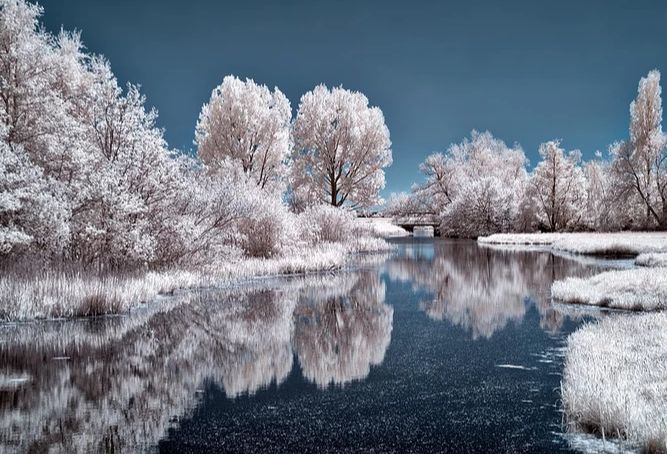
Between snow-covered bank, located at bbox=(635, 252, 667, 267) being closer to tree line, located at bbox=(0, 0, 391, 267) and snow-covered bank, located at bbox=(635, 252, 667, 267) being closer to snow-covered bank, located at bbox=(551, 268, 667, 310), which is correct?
snow-covered bank, located at bbox=(551, 268, 667, 310)

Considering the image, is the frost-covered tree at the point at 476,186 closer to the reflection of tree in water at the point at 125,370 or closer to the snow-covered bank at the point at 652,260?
the snow-covered bank at the point at 652,260

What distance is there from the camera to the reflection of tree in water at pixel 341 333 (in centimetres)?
800

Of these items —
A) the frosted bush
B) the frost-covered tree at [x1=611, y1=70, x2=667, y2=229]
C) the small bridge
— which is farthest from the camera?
the small bridge

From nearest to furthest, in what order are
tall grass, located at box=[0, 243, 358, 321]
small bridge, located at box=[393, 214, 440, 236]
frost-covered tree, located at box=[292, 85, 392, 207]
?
tall grass, located at box=[0, 243, 358, 321] → frost-covered tree, located at box=[292, 85, 392, 207] → small bridge, located at box=[393, 214, 440, 236]

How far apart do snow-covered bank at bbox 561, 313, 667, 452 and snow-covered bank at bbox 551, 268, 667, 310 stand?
9.21 feet

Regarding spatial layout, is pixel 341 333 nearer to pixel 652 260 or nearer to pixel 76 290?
pixel 76 290

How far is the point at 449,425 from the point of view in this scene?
5.70 m

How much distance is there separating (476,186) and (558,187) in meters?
7.67

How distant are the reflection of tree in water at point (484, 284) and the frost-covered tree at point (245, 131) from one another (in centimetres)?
1079

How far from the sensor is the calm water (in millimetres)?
5406

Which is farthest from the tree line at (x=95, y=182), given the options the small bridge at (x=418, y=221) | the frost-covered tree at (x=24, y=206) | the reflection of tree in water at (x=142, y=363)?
the small bridge at (x=418, y=221)

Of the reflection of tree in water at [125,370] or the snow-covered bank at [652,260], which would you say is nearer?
the reflection of tree in water at [125,370]

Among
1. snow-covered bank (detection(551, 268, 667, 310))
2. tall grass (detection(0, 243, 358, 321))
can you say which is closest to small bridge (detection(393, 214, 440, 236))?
snow-covered bank (detection(551, 268, 667, 310))

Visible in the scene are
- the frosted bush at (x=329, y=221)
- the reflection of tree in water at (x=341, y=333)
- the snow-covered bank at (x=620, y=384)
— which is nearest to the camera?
the snow-covered bank at (x=620, y=384)
